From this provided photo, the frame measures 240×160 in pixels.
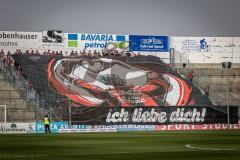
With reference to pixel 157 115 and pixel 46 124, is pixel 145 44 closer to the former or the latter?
pixel 157 115

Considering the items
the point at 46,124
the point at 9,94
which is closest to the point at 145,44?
the point at 9,94

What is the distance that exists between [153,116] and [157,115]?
46 cm

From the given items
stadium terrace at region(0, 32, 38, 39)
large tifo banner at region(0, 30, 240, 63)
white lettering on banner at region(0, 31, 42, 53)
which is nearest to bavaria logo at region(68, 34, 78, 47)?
large tifo banner at region(0, 30, 240, 63)

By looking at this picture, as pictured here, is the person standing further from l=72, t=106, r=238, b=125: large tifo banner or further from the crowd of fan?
the crowd of fan

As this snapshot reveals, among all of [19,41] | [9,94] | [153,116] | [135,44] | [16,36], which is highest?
[16,36]

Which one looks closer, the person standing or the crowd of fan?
the person standing

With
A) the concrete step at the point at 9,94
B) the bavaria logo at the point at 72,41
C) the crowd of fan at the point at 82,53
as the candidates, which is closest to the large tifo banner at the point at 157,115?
the concrete step at the point at 9,94

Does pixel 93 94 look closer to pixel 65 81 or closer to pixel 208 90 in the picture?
pixel 65 81

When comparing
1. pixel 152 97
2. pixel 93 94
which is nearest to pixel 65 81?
pixel 93 94

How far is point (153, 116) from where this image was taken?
2608 inches

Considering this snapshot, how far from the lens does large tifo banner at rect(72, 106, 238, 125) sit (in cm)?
6425

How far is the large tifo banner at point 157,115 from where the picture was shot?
6425cm

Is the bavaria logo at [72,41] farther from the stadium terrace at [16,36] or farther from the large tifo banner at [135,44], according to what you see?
the stadium terrace at [16,36]

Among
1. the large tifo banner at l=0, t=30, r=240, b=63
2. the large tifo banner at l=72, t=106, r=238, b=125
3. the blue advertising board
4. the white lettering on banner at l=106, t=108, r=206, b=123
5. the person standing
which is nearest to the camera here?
the person standing
